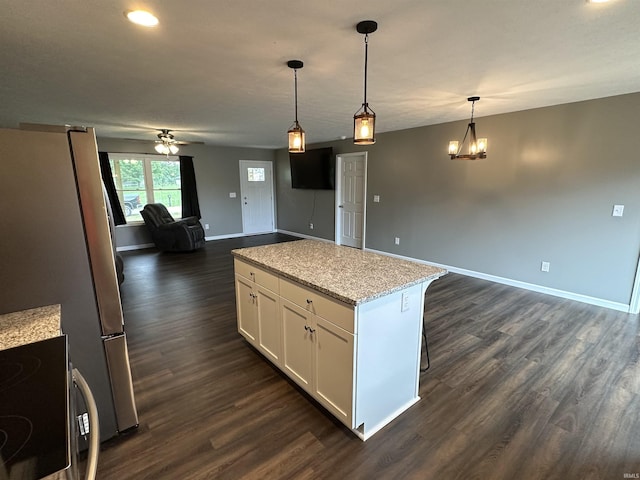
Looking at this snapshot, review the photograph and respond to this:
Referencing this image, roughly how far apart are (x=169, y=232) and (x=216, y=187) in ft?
6.11

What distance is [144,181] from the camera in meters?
6.61

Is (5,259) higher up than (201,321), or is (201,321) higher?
(5,259)

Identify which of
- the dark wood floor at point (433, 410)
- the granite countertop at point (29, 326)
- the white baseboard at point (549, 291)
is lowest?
the dark wood floor at point (433, 410)

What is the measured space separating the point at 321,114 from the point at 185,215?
4.47 metres

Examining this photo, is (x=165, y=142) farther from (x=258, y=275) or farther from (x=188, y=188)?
(x=258, y=275)

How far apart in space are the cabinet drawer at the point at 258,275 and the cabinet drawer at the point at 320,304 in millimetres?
107

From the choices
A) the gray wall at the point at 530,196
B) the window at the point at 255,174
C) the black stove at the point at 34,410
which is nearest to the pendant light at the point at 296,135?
the black stove at the point at 34,410

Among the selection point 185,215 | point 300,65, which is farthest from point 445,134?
point 185,215

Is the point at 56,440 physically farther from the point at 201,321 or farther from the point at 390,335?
the point at 201,321

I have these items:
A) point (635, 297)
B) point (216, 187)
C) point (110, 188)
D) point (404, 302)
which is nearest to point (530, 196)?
point (635, 297)

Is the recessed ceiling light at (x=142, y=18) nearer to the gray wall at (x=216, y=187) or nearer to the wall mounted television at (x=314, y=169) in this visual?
the wall mounted television at (x=314, y=169)

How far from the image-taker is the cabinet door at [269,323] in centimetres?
223

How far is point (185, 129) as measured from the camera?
508cm

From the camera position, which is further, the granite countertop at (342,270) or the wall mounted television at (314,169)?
the wall mounted television at (314,169)
